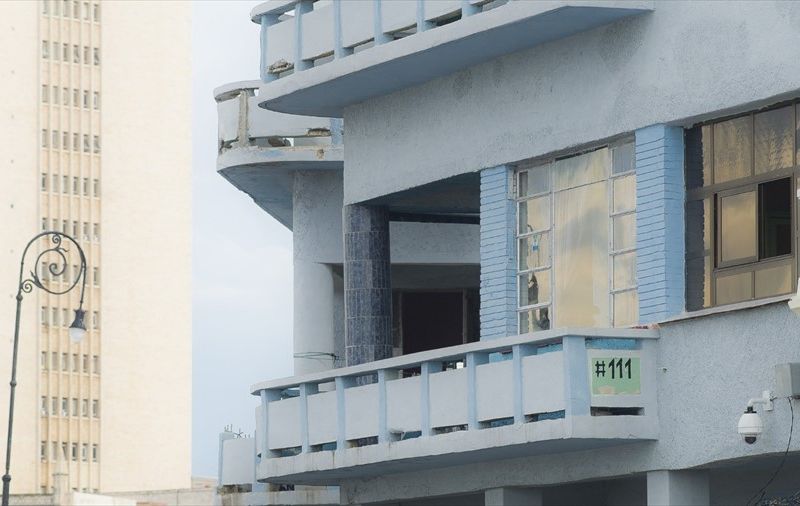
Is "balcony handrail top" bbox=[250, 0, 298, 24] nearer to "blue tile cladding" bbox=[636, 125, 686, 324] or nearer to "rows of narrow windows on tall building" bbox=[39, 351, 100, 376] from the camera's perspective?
"blue tile cladding" bbox=[636, 125, 686, 324]

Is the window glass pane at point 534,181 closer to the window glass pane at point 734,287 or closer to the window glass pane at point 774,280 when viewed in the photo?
the window glass pane at point 734,287

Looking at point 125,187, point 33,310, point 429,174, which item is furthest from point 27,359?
point 429,174

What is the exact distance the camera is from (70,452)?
451 ft

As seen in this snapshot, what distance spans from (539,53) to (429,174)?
2436 mm

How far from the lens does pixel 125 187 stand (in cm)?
13925

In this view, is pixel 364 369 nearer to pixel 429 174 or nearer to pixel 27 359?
pixel 429 174

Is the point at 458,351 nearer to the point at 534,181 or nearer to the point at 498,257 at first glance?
the point at 498,257

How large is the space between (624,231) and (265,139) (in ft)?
29.1

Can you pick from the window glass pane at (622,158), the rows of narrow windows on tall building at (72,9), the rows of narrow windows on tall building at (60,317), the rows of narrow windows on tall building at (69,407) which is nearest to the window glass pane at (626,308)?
the window glass pane at (622,158)

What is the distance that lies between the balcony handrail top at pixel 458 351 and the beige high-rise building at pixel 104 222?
10726cm

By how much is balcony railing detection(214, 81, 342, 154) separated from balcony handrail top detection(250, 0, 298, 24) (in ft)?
7.94

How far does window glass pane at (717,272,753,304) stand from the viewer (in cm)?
2336

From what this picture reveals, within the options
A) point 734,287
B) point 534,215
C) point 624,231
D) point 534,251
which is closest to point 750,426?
point 734,287

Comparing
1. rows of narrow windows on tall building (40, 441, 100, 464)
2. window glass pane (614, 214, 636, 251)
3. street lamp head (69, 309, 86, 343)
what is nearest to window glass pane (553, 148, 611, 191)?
window glass pane (614, 214, 636, 251)
